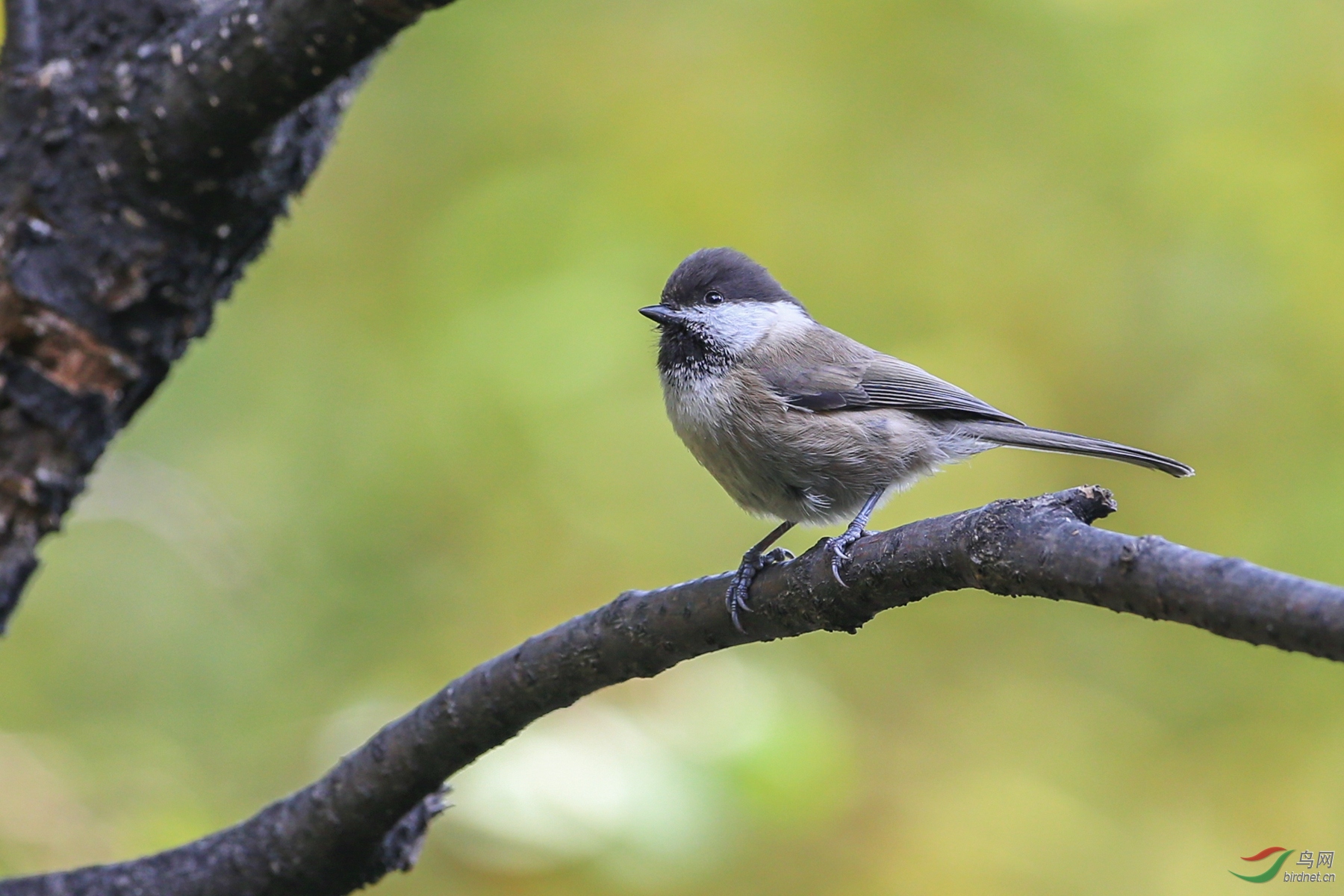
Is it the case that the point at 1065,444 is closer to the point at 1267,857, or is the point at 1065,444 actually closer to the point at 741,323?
the point at 741,323

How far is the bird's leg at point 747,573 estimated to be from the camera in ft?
6.70

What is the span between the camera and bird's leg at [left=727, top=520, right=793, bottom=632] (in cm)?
204

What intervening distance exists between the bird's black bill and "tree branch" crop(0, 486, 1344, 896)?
47.7 inches

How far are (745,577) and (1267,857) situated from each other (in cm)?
205

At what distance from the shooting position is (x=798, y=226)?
3.97 m

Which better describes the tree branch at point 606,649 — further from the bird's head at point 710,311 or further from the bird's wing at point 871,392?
the bird's head at point 710,311

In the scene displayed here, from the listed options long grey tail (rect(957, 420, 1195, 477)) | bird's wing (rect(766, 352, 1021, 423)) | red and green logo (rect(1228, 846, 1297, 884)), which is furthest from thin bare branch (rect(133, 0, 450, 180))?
red and green logo (rect(1228, 846, 1297, 884))

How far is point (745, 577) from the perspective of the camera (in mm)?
2250

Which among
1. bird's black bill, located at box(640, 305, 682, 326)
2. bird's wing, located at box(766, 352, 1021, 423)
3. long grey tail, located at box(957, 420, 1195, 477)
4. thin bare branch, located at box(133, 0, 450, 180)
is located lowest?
long grey tail, located at box(957, 420, 1195, 477)

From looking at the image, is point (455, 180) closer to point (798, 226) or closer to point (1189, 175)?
point (798, 226)

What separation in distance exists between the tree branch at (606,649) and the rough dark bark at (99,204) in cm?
93

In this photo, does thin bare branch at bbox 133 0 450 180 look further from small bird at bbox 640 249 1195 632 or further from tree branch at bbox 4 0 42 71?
small bird at bbox 640 249 1195 632

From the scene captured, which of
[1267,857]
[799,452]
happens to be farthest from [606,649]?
[1267,857]

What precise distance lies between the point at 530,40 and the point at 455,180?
2.08ft
